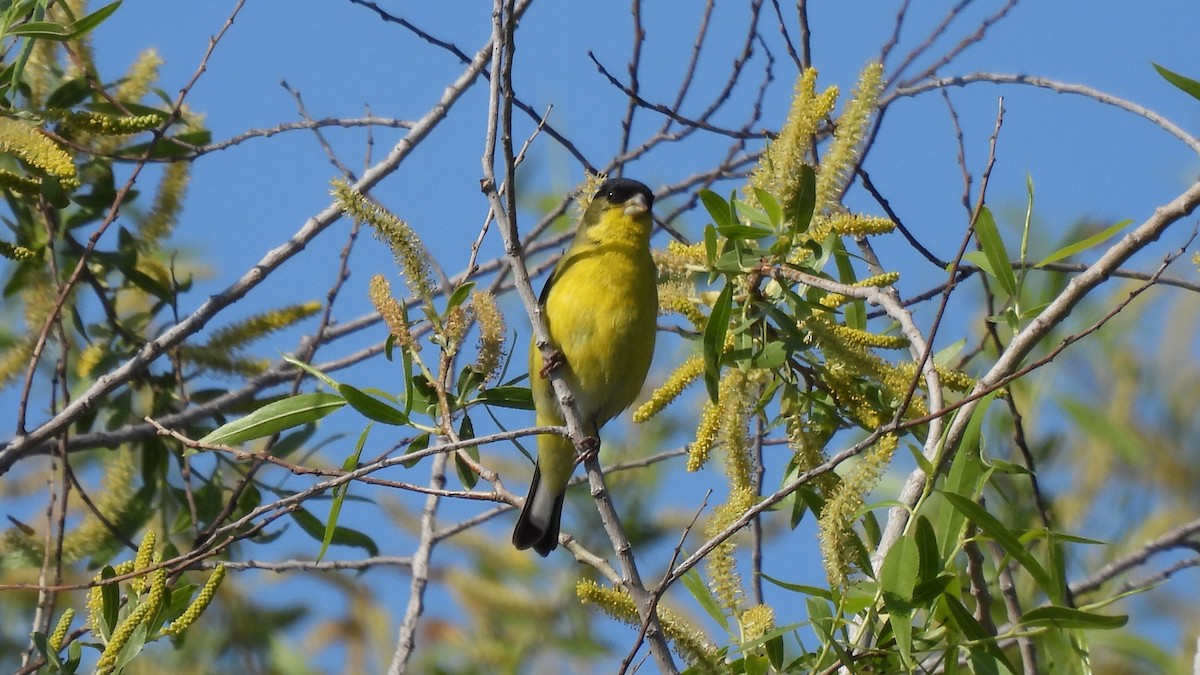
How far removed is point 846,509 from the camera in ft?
8.91

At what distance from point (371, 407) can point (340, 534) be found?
5.73 feet

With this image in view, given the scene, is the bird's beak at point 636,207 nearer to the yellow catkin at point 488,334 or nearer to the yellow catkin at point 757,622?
the yellow catkin at point 488,334

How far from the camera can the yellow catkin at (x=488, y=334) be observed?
10.3ft

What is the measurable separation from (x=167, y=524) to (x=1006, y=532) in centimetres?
350

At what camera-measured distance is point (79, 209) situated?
4.74 metres

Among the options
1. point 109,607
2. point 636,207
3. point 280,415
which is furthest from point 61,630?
point 636,207

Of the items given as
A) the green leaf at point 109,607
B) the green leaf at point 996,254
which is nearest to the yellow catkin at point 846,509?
the green leaf at point 996,254

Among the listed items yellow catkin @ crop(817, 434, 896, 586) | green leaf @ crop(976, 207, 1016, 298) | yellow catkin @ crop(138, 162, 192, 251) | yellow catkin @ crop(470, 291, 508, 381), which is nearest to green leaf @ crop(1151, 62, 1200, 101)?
green leaf @ crop(976, 207, 1016, 298)

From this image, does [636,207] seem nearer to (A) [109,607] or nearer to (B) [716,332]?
(B) [716,332]

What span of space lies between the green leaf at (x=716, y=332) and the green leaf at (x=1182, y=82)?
1062 millimetres

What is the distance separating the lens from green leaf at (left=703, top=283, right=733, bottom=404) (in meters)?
3.15

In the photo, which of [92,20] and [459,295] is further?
[92,20]

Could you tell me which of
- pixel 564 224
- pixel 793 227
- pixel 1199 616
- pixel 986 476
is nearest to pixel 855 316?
pixel 793 227

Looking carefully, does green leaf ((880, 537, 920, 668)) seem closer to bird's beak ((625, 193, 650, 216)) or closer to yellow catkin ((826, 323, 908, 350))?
yellow catkin ((826, 323, 908, 350))
